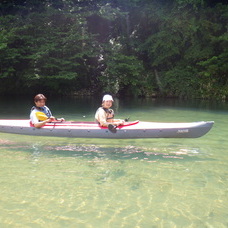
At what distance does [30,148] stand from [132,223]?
3.74 metres

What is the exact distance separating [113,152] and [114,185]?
1.82 metres

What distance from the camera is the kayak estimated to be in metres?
6.03

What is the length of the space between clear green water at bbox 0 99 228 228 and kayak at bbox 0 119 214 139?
278 millimetres

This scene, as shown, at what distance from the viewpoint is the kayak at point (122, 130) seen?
19.8 feet

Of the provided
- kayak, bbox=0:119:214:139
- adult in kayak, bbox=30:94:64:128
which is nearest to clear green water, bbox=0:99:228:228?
kayak, bbox=0:119:214:139

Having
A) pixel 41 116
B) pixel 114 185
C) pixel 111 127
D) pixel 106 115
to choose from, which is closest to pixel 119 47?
pixel 41 116

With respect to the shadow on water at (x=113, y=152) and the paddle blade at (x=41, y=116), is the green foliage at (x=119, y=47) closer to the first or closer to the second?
the paddle blade at (x=41, y=116)

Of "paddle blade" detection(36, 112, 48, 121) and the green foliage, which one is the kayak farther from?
the green foliage

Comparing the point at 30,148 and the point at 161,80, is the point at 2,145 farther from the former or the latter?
the point at 161,80

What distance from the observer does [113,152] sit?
18.5ft

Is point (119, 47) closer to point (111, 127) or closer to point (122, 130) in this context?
point (122, 130)

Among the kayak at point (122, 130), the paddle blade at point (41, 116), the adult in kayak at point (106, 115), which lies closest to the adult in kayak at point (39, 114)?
the paddle blade at point (41, 116)

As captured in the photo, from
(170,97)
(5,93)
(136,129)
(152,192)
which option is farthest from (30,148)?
(5,93)

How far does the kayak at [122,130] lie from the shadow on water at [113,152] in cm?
34
